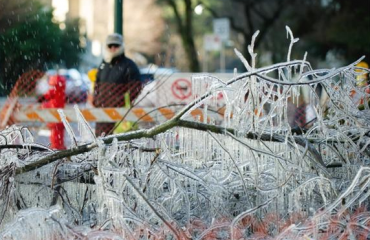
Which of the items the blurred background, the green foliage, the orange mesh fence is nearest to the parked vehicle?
the orange mesh fence

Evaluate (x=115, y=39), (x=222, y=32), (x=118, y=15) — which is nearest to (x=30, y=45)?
(x=222, y=32)

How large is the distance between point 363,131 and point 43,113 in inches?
280

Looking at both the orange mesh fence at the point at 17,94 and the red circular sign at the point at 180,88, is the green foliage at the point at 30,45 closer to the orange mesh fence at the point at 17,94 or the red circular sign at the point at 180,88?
the orange mesh fence at the point at 17,94

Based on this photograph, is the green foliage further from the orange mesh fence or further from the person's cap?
the person's cap

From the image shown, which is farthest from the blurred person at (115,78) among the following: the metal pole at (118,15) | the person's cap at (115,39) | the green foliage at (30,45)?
the green foliage at (30,45)

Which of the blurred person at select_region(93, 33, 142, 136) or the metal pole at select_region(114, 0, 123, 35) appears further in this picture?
the metal pole at select_region(114, 0, 123, 35)

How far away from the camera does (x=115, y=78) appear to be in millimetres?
11945

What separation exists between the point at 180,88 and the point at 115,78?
1.91 m

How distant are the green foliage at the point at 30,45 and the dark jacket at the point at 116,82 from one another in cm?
754

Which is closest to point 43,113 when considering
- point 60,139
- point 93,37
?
point 60,139

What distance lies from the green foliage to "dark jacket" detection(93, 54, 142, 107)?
7.54 metres

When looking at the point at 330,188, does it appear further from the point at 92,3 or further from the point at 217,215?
the point at 92,3

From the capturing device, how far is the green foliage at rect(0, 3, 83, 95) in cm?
2334

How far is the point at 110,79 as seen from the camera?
472 inches
